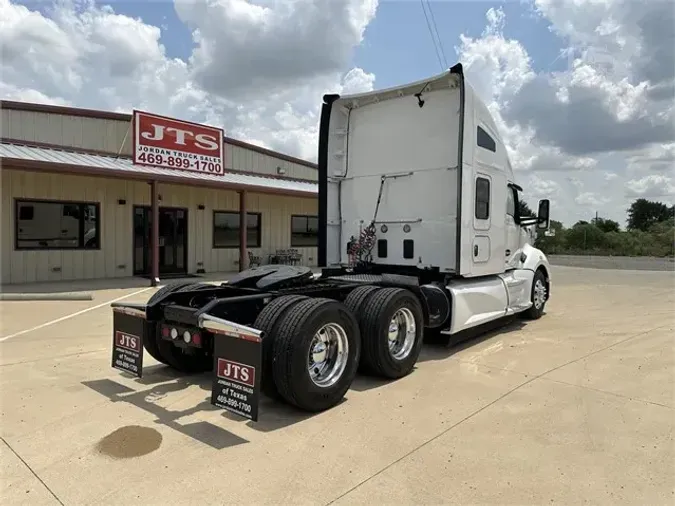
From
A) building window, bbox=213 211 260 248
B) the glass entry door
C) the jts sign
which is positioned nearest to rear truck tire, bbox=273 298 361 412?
the jts sign

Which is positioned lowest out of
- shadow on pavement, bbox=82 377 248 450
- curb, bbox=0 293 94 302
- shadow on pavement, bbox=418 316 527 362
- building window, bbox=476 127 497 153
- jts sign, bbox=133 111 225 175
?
shadow on pavement, bbox=82 377 248 450

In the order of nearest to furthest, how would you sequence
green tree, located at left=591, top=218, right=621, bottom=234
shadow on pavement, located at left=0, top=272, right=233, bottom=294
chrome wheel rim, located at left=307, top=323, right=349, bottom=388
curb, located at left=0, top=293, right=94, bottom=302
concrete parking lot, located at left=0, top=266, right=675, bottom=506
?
concrete parking lot, located at left=0, top=266, right=675, bottom=506 < chrome wheel rim, located at left=307, top=323, right=349, bottom=388 < curb, located at left=0, top=293, right=94, bottom=302 < shadow on pavement, located at left=0, top=272, right=233, bottom=294 < green tree, located at left=591, top=218, right=621, bottom=234

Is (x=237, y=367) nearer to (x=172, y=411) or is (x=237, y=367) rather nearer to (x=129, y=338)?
(x=172, y=411)

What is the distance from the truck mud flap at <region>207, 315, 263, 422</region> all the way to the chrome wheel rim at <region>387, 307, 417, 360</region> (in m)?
2.02

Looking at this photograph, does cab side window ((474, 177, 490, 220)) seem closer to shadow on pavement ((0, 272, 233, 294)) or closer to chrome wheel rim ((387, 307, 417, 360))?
chrome wheel rim ((387, 307, 417, 360))

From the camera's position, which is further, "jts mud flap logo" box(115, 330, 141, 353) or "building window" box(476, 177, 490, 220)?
"building window" box(476, 177, 490, 220)

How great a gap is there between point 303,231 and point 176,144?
6.98 metres

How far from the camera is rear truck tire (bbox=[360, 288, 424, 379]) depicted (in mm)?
4984

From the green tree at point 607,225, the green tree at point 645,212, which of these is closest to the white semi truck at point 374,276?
the green tree at point 607,225

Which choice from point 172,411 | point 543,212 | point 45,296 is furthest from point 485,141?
point 45,296

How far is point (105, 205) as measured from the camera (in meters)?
14.3

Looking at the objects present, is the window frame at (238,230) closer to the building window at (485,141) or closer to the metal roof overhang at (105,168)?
the metal roof overhang at (105,168)

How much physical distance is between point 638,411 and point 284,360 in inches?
122

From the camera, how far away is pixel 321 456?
341 centimetres
